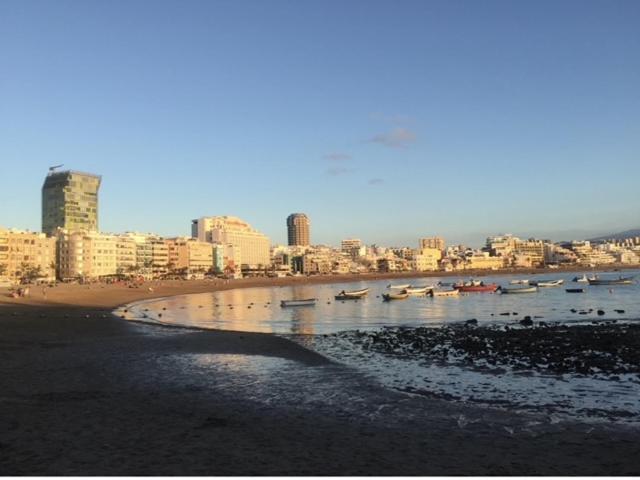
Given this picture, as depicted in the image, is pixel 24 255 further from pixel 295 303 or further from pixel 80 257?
pixel 295 303

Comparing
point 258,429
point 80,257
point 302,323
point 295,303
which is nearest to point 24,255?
point 80,257

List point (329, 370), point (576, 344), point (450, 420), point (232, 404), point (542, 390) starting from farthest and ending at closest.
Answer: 1. point (576, 344)
2. point (329, 370)
3. point (542, 390)
4. point (232, 404)
5. point (450, 420)

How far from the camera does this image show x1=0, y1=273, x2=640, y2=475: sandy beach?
1052cm

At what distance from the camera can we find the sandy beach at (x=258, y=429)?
1052cm

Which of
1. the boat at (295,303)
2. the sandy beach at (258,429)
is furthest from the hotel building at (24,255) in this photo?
the sandy beach at (258,429)

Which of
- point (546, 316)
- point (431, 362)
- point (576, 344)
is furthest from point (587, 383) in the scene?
point (546, 316)

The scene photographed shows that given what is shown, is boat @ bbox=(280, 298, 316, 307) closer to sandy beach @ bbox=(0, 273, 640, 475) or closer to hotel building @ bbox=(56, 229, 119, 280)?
sandy beach @ bbox=(0, 273, 640, 475)

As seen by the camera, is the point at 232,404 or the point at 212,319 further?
the point at 212,319

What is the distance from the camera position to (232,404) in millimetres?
16203

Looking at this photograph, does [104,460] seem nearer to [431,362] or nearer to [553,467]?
[553,467]

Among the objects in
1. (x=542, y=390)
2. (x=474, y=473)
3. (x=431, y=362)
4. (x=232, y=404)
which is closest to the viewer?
(x=474, y=473)

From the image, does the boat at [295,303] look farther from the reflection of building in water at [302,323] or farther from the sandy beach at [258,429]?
the sandy beach at [258,429]

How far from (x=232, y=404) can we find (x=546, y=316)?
41986 mm

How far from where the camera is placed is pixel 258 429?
1327cm
